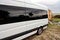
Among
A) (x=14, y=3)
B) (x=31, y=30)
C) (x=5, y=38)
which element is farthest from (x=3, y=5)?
(x=31, y=30)

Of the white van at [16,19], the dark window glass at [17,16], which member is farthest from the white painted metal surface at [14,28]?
the dark window glass at [17,16]

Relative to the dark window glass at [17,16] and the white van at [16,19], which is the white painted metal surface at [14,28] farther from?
the dark window glass at [17,16]

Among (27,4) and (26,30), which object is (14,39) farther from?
(27,4)

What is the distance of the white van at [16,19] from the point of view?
7.07m

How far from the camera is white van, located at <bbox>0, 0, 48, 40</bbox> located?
707 cm

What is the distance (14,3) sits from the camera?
774cm

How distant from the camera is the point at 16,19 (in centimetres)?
800

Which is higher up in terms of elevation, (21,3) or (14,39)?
(21,3)

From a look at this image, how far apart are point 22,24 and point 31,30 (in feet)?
4.65

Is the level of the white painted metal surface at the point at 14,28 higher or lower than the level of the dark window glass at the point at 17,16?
lower

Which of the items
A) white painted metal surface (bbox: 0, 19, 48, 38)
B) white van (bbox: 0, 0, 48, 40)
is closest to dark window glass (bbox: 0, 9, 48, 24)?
white van (bbox: 0, 0, 48, 40)

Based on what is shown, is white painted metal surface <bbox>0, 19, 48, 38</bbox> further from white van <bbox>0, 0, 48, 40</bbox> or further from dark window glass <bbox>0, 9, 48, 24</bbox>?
dark window glass <bbox>0, 9, 48, 24</bbox>

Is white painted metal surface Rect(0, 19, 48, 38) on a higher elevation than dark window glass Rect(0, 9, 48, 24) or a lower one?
lower

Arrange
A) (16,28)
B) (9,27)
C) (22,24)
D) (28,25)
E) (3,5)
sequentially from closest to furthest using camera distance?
1. (3,5)
2. (9,27)
3. (16,28)
4. (22,24)
5. (28,25)
